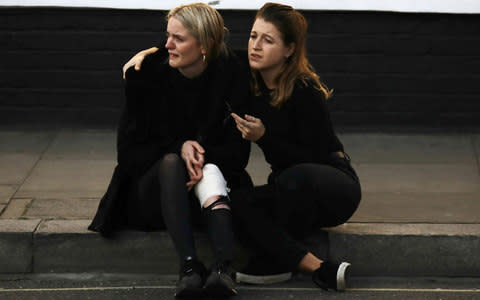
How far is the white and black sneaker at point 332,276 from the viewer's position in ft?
15.5

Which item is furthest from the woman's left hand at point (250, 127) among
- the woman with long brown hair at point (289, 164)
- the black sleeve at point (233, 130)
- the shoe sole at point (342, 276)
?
the shoe sole at point (342, 276)

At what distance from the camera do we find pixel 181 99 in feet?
16.3

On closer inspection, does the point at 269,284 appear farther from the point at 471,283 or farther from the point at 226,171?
the point at 471,283

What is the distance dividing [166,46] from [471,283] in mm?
1911

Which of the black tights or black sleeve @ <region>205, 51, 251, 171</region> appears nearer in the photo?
the black tights

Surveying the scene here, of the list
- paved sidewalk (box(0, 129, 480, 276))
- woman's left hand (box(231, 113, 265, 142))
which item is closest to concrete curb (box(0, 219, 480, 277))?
paved sidewalk (box(0, 129, 480, 276))

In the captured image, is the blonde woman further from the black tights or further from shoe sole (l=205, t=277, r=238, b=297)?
shoe sole (l=205, t=277, r=238, b=297)

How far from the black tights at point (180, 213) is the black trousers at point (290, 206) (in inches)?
5.9

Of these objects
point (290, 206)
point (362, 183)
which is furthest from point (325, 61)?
point (290, 206)

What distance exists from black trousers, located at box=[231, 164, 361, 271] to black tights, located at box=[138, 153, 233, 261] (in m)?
0.15

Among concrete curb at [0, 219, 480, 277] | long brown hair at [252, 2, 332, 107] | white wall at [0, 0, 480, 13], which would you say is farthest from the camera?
white wall at [0, 0, 480, 13]

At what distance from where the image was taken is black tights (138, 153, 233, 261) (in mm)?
4660

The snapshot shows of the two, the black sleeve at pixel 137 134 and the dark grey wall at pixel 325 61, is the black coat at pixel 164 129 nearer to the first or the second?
the black sleeve at pixel 137 134

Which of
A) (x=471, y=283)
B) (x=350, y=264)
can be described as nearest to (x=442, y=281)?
(x=471, y=283)
